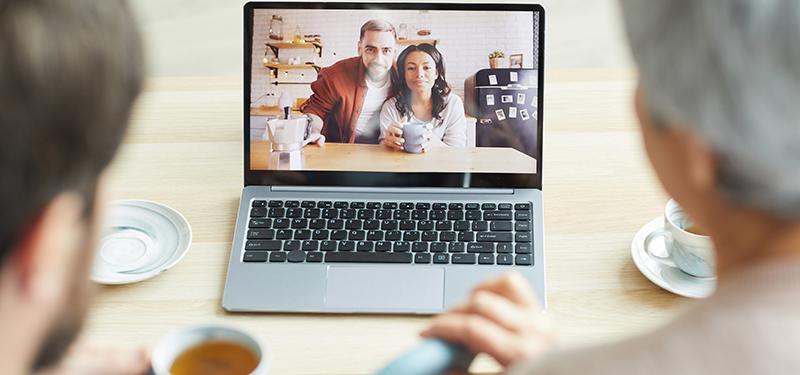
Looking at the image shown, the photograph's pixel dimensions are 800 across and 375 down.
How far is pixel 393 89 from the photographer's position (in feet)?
4.72

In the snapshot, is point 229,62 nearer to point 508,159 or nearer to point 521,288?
point 508,159

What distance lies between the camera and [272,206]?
1.42m

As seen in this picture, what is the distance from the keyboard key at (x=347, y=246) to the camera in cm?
135

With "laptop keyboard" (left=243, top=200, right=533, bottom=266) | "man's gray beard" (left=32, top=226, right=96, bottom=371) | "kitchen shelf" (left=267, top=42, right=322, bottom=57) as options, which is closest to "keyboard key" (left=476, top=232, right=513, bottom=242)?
"laptop keyboard" (left=243, top=200, right=533, bottom=266)

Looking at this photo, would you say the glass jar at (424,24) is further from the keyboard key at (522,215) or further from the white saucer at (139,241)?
the white saucer at (139,241)

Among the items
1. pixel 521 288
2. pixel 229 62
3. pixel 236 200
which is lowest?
pixel 229 62

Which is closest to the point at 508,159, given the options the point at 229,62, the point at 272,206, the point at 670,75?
the point at 272,206

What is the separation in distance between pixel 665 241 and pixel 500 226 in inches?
7.8

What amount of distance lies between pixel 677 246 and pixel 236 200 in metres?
0.55

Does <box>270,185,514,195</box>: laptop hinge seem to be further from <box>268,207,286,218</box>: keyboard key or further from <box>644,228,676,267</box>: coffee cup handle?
<box>644,228,676,267</box>: coffee cup handle

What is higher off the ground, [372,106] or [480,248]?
[372,106]

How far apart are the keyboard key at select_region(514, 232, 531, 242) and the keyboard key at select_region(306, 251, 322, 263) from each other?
0.24m

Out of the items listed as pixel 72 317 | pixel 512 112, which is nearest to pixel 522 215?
pixel 512 112

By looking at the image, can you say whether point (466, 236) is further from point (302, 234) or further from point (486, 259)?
point (302, 234)
